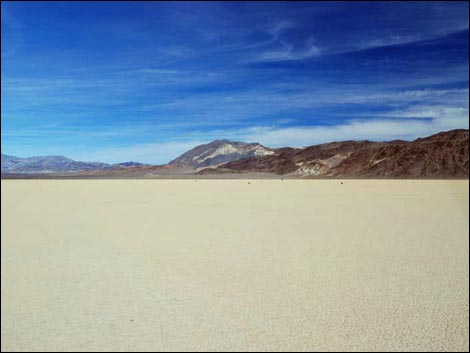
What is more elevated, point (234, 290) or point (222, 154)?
point (222, 154)

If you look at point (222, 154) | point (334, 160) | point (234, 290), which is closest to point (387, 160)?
point (334, 160)

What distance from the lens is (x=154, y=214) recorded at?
1338 centimetres

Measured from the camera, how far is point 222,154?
108500 millimetres

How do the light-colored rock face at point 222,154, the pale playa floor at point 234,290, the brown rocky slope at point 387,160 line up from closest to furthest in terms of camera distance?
1. the pale playa floor at point 234,290
2. the brown rocky slope at point 387,160
3. the light-colored rock face at point 222,154

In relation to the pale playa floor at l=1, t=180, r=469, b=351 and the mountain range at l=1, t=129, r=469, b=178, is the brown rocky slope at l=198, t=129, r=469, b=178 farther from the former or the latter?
the pale playa floor at l=1, t=180, r=469, b=351

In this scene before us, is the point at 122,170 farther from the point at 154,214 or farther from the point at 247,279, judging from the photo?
the point at 247,279

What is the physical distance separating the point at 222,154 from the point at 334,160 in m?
34.9

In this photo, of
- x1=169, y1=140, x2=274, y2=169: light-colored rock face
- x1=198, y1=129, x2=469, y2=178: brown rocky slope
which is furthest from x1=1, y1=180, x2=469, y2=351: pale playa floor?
x1=169, y1=140, x2=274, y2=169: light-colored rock face

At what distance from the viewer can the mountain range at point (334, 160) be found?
210ft

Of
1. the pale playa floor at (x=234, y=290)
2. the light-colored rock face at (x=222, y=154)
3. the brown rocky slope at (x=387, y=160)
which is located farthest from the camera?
the light-colored rock face at (x=222, y=154)

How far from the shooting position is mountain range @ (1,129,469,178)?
6387 centimetres

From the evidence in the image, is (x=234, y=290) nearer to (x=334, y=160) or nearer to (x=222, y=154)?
(x=334, y=160)

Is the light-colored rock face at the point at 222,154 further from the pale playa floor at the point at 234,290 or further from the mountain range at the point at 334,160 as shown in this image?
the pale playa floor at the point at 234,290

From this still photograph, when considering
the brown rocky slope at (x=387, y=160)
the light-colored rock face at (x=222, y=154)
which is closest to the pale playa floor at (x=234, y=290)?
the brown rocky slope at (x=387, y=160)
